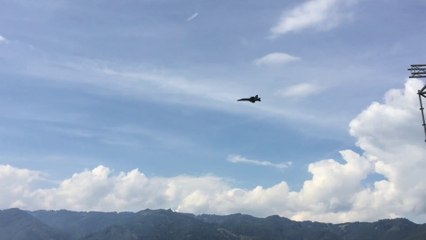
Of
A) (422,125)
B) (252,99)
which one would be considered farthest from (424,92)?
(252,99)

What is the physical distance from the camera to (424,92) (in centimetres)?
6438

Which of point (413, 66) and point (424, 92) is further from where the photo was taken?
point (413, 66)

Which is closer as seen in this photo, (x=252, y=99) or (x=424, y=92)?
(x=424, y=92)

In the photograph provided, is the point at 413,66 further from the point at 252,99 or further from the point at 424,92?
the point at 252,99

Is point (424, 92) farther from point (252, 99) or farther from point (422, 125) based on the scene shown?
point (252, 99)

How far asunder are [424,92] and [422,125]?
5.09 meters

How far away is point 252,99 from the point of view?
2798 inches

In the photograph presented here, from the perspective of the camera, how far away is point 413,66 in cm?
6856

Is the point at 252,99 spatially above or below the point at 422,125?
above

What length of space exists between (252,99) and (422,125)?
78.4 feet

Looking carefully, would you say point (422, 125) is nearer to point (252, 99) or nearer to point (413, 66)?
point (413, 66)

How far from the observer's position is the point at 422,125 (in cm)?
6675

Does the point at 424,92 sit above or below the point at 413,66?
below

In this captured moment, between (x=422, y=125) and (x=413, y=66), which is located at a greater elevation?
(x=413, y=66)
